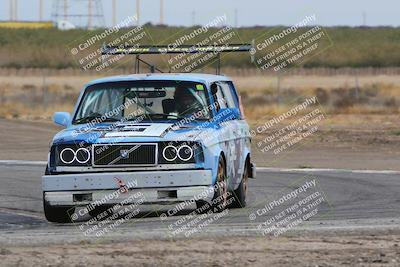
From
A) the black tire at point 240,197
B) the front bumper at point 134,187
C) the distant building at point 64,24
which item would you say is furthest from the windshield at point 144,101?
the distant building at point 64,24

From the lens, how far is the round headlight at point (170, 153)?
13.1 meters

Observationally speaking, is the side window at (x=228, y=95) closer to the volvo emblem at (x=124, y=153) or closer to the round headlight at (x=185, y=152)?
the round headlight at (x=185, y=152)

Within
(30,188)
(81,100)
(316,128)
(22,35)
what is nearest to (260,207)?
(81,100)

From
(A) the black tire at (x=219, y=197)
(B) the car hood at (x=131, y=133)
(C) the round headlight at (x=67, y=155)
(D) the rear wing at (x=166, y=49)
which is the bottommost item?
(A) the black tire at (x=219, y=197)

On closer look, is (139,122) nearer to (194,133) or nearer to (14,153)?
(194,133)

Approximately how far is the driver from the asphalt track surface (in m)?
1.23

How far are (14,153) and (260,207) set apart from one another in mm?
13323

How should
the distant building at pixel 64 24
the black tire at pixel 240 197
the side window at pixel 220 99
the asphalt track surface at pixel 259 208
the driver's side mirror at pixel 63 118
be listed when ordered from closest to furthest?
the asphalt track surface at pixel 259 208 < the driver's side mirror at pixel 63 118 < the side window at pixel 220 99 < the black tire at pixel 240 197 < the distant building at pixel 64 24

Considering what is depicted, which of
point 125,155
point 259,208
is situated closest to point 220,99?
point 259,208

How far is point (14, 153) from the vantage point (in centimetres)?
2739

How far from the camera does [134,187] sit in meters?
12.9

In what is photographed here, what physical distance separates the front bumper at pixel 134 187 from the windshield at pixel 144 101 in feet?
4.27

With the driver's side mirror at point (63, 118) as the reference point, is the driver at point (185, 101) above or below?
above

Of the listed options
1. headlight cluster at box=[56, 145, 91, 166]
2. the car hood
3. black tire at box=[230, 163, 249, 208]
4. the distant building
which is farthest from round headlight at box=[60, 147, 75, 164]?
the distant building
